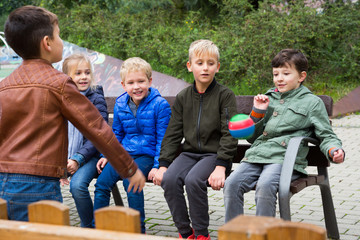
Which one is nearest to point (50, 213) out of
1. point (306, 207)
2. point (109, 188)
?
point (109, 188)

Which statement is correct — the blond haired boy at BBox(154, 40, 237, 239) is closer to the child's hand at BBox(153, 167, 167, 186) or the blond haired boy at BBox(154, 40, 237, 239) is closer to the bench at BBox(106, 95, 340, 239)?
the child's hand at BBox(153, 167, 167, 186)

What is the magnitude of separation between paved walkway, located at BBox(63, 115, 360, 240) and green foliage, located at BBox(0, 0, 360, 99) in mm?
6426

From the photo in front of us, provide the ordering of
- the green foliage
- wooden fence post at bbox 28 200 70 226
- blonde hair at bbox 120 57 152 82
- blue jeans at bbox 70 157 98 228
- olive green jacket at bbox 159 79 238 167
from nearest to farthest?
wooden fence post at bbox 28 200 70 226 < olive green jacket at bbox 159 79 238 167 < blue jeans at bbox 70 157 98 228 < blonde hair at bbox 120 57 152 82 < the green foliage

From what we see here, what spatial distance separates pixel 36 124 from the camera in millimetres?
2686

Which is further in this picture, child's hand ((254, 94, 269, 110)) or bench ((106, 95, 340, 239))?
child's hand ((254, 94, 269, 110))

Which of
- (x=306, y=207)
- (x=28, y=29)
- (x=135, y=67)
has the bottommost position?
(x=306, y=207)

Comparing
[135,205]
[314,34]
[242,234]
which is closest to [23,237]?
[242,234]

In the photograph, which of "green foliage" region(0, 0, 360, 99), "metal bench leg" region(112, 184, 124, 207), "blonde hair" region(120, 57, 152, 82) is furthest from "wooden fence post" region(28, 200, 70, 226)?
"green foliage" region(0, 0, 360, 99)

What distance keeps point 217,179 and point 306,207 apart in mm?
1748

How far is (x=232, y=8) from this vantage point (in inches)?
614

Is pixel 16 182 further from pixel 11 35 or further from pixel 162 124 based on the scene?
pixel 162 124

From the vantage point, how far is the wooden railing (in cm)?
147

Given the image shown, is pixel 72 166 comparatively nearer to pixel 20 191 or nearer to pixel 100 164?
pixel 100 164

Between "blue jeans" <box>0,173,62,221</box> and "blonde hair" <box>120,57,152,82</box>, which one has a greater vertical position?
"blonde hair" <box>120,57,152,82</box>
